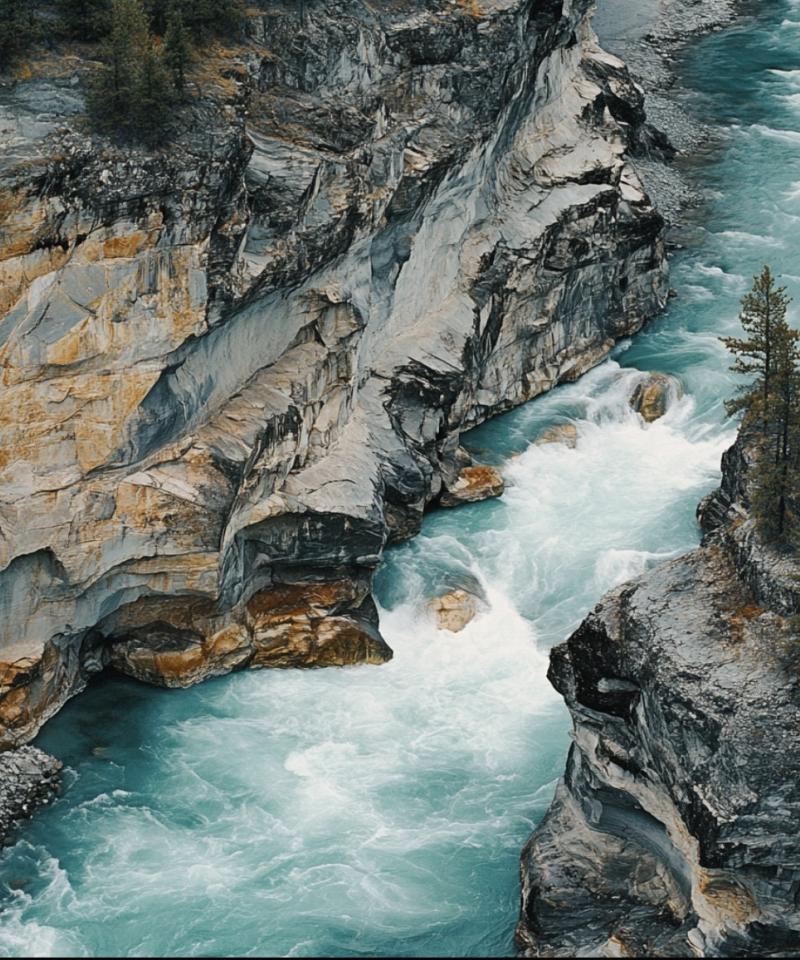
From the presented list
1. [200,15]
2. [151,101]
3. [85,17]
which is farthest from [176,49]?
[151,101]

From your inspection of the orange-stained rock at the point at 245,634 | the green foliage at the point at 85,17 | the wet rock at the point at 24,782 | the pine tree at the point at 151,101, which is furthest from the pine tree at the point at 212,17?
the wet rock at the point at 24,782

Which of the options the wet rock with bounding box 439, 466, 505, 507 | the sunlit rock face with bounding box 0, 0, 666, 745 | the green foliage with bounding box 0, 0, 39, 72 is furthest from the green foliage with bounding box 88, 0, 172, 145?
the wet rock with bounding box 439, 466, 505, 507

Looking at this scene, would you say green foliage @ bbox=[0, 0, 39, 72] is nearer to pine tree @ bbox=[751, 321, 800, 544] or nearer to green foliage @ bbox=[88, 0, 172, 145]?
green foliage @ bbox=[88, 0, 172, 145]

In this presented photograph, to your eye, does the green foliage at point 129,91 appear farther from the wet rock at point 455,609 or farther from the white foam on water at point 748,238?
the white foam on water at point 748,238

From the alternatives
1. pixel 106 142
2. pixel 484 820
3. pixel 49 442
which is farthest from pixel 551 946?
pixel 106 142

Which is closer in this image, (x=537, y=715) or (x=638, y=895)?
(x=638, y=895)

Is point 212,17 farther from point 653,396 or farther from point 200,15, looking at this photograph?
point 653,396

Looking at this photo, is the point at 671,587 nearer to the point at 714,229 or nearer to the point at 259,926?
the point at 259,926
